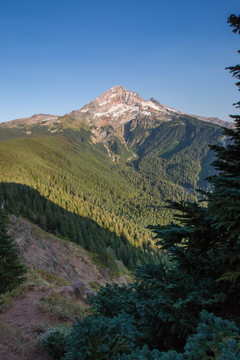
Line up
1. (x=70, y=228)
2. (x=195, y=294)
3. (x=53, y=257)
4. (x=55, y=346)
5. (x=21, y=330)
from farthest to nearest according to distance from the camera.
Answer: (x=70, y=228), (x=53, y=257), (x=21, y=330), (x=55, y=346), (x=195, y=294)

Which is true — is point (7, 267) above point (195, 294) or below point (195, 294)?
below

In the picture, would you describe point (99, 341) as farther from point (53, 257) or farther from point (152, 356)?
point (53, 257)

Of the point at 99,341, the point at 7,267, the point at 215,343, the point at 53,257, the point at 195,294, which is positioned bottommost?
the point at 53,257

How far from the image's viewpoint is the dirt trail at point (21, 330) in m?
6.98

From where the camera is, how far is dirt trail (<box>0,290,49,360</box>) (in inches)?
275

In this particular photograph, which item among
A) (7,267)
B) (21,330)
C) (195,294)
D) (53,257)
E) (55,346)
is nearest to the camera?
(195,294)

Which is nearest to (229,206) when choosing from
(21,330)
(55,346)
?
(55,346)

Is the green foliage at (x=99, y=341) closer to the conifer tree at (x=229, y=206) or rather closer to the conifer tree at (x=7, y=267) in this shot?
the conifer tree at (x=229, y=206)

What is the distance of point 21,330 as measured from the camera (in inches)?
346

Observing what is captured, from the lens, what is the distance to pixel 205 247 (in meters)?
6.36

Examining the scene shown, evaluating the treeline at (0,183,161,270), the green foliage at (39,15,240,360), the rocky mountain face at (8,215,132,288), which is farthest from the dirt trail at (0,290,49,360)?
the treeline at (0,183,161,270)

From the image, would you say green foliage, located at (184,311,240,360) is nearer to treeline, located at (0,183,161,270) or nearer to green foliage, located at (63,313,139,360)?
green foliage, located at (63,313,139,360)

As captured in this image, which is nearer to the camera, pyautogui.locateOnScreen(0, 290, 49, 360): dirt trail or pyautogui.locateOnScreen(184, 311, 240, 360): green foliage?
pyautogui.locateOnScreen(184, 311, 240, 360): green foliage

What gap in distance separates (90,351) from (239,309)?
4.13 metres
